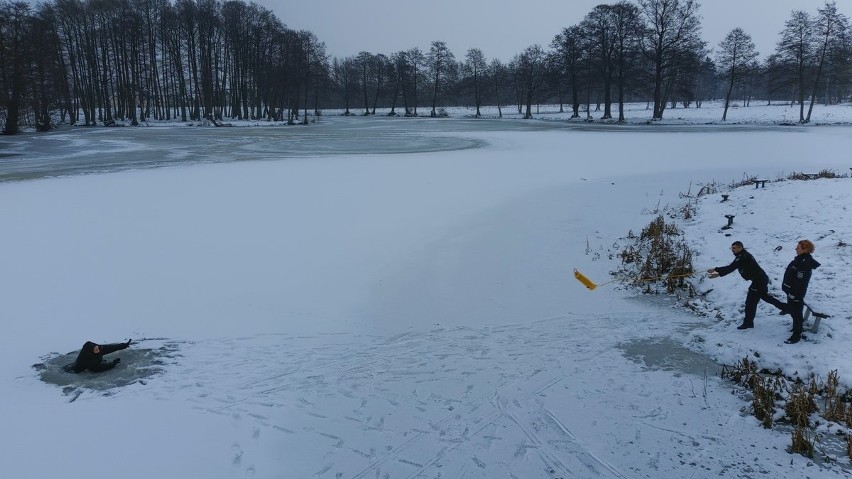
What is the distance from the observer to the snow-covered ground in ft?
16.0

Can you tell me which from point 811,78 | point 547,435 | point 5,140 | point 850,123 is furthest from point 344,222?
point 811,78

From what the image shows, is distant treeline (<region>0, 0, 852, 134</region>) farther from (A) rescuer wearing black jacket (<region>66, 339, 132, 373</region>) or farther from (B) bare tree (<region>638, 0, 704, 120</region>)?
(A) rescuer wearing black jacket (<region>66, 339, 132, 373</region>)

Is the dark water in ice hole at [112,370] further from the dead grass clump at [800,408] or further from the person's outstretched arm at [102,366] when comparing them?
the dead grass clump at [800,408]

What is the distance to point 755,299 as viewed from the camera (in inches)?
276

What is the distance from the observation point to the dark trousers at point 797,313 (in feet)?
21.4

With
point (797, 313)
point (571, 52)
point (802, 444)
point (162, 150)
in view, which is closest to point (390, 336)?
point (802, 444)

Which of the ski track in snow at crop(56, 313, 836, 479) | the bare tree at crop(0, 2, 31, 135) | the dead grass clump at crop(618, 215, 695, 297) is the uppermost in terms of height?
the bare tree at crop(0, 2, 31, 135)

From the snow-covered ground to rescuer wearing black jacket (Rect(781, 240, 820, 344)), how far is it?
0.24 metres

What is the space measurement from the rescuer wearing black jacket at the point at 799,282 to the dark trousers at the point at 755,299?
0.24 meters

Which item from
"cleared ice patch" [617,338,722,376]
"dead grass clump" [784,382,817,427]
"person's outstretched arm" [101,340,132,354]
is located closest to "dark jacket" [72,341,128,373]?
"person's outstretched arm" [101,340,132,354]

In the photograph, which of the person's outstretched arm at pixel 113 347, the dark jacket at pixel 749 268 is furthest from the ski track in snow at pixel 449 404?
the dark jacket at pixel 749 268

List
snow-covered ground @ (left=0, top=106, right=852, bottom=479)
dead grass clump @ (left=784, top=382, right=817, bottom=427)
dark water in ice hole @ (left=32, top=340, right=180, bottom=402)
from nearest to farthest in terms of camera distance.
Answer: snow-covered ground @ (left=0, top=106, right=852, bottom=479) → dead grass clump @ (left=784, top=382, right=817, bottom=427) → dark water in ice hole @ (left=32, top=340, right=180, bottom=402)

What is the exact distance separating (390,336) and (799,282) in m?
5.29

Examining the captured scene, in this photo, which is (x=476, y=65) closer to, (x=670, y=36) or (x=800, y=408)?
(x=670, y=36)
